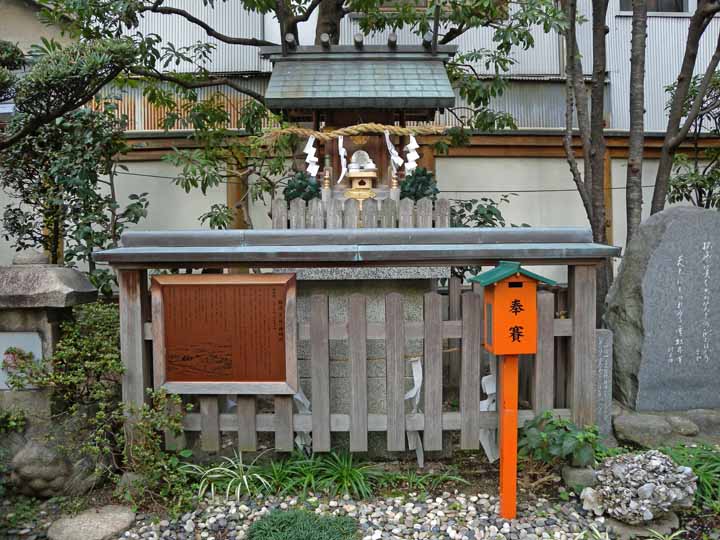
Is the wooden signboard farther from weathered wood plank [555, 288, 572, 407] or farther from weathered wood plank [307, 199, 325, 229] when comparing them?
weathered wood plank [555, 288, 572, 407]

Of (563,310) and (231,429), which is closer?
(231,429)

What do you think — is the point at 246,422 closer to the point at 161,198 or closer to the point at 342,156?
the point at 342,156

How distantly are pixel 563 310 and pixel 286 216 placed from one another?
267 cm

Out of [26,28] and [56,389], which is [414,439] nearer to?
[56,389]

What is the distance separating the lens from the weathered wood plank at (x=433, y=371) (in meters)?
4.09

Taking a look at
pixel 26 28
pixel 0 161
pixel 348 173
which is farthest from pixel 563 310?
pixel 26 28

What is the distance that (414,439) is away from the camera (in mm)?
4500

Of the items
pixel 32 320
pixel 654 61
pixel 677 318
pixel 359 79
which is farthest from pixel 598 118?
pixel 32 320

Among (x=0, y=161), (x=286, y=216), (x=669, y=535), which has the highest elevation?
(x=0, y=161)

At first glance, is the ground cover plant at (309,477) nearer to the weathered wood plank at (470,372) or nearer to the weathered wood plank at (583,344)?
the weathered wood plank at (470,372)

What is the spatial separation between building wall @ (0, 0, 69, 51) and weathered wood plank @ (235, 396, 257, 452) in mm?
8838

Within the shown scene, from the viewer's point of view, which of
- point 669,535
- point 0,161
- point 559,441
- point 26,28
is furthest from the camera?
point 26,28

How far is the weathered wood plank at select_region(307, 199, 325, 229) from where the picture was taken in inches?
203

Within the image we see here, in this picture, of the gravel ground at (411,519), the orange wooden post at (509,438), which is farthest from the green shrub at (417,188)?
the gravel ground at (411,519)
